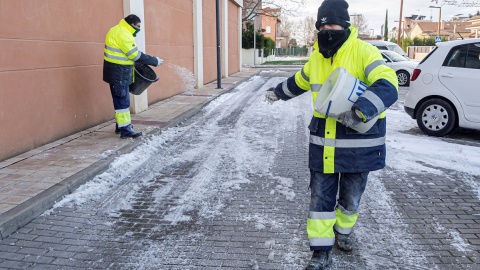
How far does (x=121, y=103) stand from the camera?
710cm

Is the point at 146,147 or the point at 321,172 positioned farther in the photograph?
the point at 146,147

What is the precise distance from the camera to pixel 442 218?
4199mm

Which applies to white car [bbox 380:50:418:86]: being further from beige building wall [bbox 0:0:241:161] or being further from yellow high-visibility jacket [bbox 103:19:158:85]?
yellow high-visibility jacket [bbox 103:19:158:85]

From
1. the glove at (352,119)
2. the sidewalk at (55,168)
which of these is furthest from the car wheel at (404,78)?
the glove at (352,119)

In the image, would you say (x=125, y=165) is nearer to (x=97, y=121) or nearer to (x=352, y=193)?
(x=97, y=121)

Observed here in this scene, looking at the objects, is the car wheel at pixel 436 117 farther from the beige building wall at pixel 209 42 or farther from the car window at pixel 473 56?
the beige building wall at pixel 209 42

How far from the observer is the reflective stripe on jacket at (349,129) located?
A: 296 cm

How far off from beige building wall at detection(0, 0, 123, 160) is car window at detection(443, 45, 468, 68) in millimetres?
Result: 6552

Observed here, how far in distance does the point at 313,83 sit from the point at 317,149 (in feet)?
1.73

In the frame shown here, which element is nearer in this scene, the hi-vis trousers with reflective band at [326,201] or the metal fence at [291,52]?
the hi-vis trousers with reflective band at [326,201]

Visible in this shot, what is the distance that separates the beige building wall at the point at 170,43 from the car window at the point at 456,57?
6902 mm

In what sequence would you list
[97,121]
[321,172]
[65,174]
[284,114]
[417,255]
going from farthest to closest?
[284,114] → [97,121] → [65,174] → [417,255] → [321,172]

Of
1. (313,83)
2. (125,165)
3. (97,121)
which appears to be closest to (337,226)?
(313,83)

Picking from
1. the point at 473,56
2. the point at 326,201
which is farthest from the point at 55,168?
the point at 473,56
